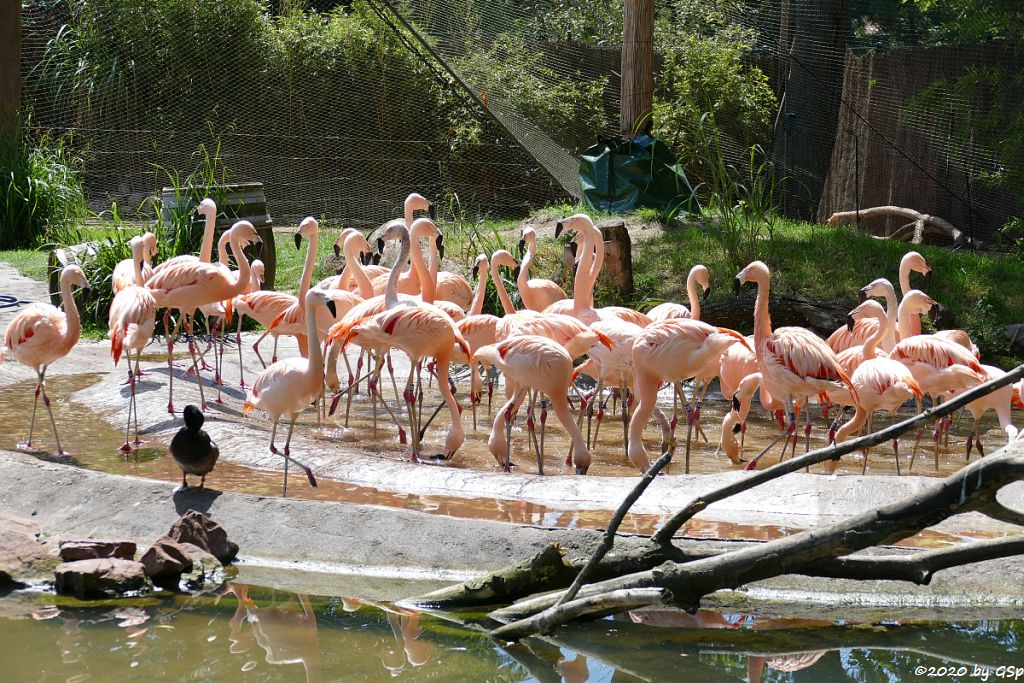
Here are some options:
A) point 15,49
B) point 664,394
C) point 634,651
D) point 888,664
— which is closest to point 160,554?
point 634,651

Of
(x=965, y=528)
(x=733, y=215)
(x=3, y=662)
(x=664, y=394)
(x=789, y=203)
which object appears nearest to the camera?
(x=3, y=662)

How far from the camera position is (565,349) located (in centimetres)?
570

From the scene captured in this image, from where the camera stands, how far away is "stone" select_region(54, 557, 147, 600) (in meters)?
3.69

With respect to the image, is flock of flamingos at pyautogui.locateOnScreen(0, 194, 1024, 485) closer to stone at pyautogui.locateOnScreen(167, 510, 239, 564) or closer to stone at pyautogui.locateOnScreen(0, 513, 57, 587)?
stone at pyautogui.locateOnScreen(167, 510, 239, 564)

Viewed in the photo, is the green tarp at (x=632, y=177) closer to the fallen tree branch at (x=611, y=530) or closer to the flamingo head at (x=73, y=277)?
the flamingo head at (x=73, y=277)

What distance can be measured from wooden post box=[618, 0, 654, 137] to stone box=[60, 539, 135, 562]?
771 centimetres

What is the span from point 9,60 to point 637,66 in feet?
22.4

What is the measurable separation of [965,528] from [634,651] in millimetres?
1567

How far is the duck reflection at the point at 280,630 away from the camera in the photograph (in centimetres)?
333

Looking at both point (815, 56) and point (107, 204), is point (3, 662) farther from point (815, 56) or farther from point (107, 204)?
point (107, 204)

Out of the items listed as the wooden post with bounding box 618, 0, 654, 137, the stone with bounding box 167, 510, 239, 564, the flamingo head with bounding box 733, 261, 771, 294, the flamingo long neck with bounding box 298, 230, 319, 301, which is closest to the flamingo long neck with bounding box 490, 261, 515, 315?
the flamingo long neck with bounding box 298, 230, 319, 301

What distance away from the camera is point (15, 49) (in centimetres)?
1216

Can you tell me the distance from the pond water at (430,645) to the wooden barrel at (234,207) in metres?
5.69

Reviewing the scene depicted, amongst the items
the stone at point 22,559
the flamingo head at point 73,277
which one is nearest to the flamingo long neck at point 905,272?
the flamingo head at point 73,277
